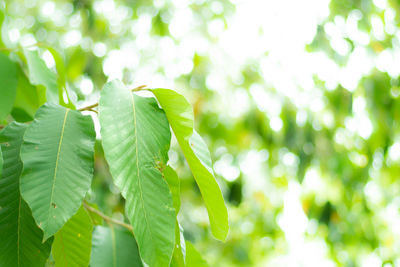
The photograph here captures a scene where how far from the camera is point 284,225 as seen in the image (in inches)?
146

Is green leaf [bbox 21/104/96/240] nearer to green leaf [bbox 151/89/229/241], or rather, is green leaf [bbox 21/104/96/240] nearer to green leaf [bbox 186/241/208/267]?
green leaf [bbox 151/89/229/241]

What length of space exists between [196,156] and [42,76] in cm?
42

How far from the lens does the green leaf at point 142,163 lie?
0.56m

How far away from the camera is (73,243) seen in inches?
26.4

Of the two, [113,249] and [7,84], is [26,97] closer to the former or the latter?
[7,84]

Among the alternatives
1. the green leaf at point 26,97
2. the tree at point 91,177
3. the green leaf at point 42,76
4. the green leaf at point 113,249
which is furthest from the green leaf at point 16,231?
the green leaf at point 26,97

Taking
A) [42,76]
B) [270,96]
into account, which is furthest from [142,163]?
[270,96]

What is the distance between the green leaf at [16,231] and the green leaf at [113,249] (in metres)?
0.12

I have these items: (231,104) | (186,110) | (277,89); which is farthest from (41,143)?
(231,104)

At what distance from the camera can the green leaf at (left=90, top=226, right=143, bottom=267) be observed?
74cm

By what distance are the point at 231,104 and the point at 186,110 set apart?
1.94 m

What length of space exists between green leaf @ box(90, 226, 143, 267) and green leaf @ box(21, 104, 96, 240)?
0.64 ft

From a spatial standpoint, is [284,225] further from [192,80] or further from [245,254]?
[192,80]

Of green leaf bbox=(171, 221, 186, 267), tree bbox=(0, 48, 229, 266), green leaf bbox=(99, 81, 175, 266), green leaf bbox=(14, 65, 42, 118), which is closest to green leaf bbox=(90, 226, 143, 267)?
tree bbox=(0, 48, 229, 266)
